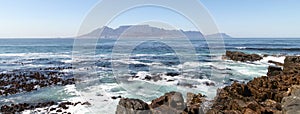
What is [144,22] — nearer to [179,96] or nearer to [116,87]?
[179,96]

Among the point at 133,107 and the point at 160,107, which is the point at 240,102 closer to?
the point at 160,107

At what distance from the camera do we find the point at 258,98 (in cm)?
958

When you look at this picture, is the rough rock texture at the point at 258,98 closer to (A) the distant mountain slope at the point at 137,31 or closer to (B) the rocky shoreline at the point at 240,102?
(B) the rocky shoreline at the point at 240,102

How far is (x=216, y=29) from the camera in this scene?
9.58 metres

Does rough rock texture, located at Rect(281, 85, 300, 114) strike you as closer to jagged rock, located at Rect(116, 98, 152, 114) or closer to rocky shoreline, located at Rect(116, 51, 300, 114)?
rocky shoreline, located at Rect(116, 51, 300, 114)

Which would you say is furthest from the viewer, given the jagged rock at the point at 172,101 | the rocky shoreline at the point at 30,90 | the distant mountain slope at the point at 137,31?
the distant mountain slope at the point at 137,31

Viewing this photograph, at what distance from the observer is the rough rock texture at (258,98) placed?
294 inches

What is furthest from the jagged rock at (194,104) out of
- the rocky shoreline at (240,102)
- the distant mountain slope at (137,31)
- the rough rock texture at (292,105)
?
the distant mountain slope at (137,31)

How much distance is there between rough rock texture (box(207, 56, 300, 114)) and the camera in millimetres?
7473

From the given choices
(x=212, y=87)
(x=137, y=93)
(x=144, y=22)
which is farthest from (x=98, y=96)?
(x=212, y=87)

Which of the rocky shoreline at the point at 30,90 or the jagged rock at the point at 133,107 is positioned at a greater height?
the jagged rock at the point at 133,107

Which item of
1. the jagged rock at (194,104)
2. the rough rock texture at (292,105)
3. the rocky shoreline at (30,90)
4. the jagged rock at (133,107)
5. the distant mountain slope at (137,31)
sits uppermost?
the distant mountain slope at (137,31)

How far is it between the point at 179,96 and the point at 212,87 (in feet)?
21.2

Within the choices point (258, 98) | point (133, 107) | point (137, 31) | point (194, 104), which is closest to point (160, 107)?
point (133, 107)
